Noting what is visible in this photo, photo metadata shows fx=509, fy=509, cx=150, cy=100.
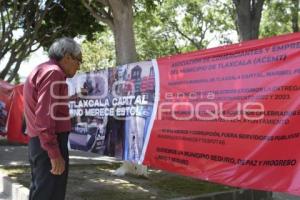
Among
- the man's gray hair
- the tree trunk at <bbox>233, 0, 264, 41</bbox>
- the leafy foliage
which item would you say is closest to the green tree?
the leafy foliage

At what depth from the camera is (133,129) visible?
7.28m

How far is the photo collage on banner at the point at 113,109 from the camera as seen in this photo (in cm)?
708

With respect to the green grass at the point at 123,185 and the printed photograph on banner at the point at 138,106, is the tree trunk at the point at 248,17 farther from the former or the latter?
the printed photograph on banner at the point at 138,106

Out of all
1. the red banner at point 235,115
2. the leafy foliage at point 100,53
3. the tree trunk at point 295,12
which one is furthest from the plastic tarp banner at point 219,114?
the leafy foliage at point 100,53

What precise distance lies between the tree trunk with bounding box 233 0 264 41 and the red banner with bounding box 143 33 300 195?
15.7 ft

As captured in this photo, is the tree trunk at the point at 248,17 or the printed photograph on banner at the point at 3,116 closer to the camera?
the tree trunk at the point at 248,17

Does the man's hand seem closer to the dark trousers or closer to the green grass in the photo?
the dark trousers

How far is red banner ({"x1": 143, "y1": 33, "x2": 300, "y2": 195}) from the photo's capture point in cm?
480

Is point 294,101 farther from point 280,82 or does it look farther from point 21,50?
point 21,50

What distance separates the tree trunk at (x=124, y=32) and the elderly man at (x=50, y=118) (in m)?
4.98

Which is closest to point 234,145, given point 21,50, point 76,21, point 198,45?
point 76,21

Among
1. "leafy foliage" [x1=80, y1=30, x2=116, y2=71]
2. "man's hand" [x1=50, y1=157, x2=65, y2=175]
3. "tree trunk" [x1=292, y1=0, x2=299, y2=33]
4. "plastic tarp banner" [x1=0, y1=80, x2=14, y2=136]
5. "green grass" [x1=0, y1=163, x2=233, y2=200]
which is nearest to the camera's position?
"man's hand" [x1=50, y1=157, x2=65, y2=175]

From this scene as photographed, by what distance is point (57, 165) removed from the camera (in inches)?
175

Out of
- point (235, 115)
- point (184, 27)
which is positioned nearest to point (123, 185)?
point (235, 115)
